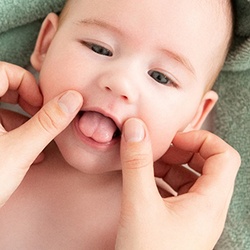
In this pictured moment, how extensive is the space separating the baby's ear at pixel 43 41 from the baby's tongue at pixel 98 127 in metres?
0.33

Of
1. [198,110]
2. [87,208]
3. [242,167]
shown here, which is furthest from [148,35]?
[242,167]

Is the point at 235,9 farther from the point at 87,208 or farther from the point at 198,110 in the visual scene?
the point at 87,208

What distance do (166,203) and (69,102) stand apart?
29 cm

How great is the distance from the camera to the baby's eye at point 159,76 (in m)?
1.17

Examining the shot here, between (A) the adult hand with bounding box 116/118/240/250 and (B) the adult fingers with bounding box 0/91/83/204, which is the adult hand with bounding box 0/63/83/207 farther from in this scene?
(A) the adult hand with bounding box 116/118/240/250

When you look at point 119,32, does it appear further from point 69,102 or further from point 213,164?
point 213,164

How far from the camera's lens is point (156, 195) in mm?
1026

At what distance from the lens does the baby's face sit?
1.10m

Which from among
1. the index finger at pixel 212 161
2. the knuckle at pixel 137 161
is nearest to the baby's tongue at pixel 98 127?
the knuckle at pixel 137 161

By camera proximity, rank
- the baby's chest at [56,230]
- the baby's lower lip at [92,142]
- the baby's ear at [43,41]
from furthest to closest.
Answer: the baby's ear at [43,41]
the baby's chest at [56,230]
the baby's lower lip at [92,142]

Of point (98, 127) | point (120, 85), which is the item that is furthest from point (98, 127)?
point (120, 85)

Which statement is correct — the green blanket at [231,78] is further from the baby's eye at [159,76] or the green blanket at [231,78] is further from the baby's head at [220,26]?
the baby's eye at [159,76]

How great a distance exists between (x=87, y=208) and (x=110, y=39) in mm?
416

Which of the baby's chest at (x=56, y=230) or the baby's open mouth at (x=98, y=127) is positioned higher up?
the baby's open mouth at (x=98, y=127)
